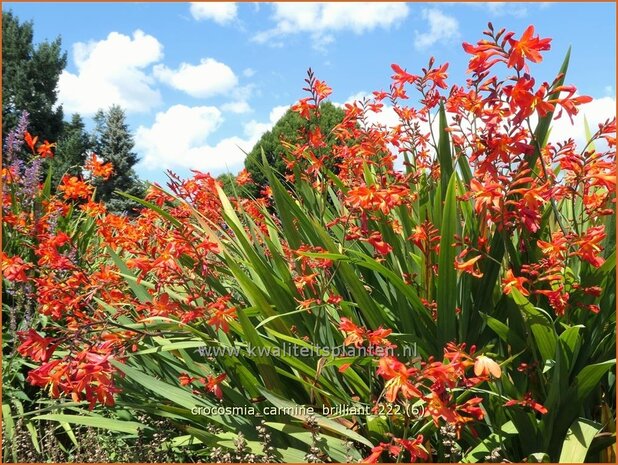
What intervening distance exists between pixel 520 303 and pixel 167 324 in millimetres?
1285

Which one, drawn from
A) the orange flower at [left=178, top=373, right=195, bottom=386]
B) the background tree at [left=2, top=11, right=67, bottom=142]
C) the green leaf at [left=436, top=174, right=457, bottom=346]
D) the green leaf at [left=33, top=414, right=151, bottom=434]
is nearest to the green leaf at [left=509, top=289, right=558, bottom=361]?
the green leaf at [left=436, top=174, right=457, bottom=346]

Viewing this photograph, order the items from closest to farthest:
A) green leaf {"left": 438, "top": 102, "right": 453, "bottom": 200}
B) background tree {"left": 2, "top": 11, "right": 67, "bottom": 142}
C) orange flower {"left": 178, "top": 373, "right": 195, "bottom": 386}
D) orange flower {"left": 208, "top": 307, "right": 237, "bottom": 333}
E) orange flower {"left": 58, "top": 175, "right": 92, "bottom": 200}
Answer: orange flower {"left": 208, "top": 307, "right": 237, "bottom": 333}
orange flower {"left": 178, "top": 373, "right": 195, "bottom": 386}
green leaf {"left": 438, "top": 102, "right": 453, "bottom": 200}
orange flower {"left": 58, "top": 175, "right": 92, "bottom": 200}
background tree {"left": 2, "top": 11, "right": 67, "bottom": 142}

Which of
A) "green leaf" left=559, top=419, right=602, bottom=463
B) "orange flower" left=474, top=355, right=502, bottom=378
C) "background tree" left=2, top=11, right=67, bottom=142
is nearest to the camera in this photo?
"orange flower" left=474, top=355, right=502, bottom=378

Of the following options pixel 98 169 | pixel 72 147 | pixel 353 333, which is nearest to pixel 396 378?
pixel 353 333

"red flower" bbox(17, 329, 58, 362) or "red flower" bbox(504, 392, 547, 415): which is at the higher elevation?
"red flower" bbox(17, 329, 58, 362)

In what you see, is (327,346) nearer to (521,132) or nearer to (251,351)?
(251,351)

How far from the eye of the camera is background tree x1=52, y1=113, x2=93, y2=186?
57.3 feet

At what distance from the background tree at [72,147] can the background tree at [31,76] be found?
0.49 m

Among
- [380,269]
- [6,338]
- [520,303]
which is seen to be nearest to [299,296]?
[380,269]

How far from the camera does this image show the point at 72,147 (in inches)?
736

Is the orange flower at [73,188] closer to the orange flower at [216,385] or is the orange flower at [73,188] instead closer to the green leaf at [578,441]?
the orange flower at [216,385]

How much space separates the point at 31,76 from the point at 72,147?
4714 millimetres

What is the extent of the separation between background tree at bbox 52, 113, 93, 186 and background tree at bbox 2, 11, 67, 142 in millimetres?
487

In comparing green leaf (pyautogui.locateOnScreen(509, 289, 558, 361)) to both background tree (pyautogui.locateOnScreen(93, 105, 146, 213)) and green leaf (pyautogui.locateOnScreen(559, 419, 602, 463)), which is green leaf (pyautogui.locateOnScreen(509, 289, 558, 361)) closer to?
green leaf (pyautogui.locateOnScreen(559, 419, 602, 463))
